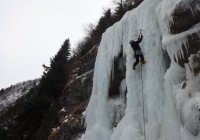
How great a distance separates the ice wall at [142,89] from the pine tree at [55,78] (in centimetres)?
628

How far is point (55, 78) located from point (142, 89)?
1031 centimetres

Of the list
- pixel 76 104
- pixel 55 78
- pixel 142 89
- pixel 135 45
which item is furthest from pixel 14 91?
pixel 142 89

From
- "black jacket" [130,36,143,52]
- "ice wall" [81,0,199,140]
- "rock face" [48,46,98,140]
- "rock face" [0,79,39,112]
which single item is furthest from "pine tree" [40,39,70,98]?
"rock face" [0,79,39,112]

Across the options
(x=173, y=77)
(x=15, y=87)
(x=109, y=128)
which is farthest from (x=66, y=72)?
(x=15, y=87)

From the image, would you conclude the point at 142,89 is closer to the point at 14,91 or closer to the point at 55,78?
the point at 55,78

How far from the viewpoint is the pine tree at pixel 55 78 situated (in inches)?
Answer: 687

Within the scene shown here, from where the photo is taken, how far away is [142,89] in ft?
27.2

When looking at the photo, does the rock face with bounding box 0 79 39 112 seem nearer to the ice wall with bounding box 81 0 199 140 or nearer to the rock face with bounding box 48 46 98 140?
the rock face with bounding box 48 46 98 140

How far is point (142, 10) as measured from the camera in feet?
32.6

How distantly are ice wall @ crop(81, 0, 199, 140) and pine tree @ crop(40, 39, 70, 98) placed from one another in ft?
20.6

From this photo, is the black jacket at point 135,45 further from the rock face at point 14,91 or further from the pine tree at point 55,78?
the rock face at point 14,91

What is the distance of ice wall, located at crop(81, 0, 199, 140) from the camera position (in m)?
6.82

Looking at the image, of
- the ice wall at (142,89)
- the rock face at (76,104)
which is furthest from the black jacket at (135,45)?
the rock face at (76,104)

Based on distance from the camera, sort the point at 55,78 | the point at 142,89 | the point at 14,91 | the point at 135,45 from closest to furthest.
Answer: the point at 142,89 → the point at 135,45 → the point at 55,78 → the point at 14,91
